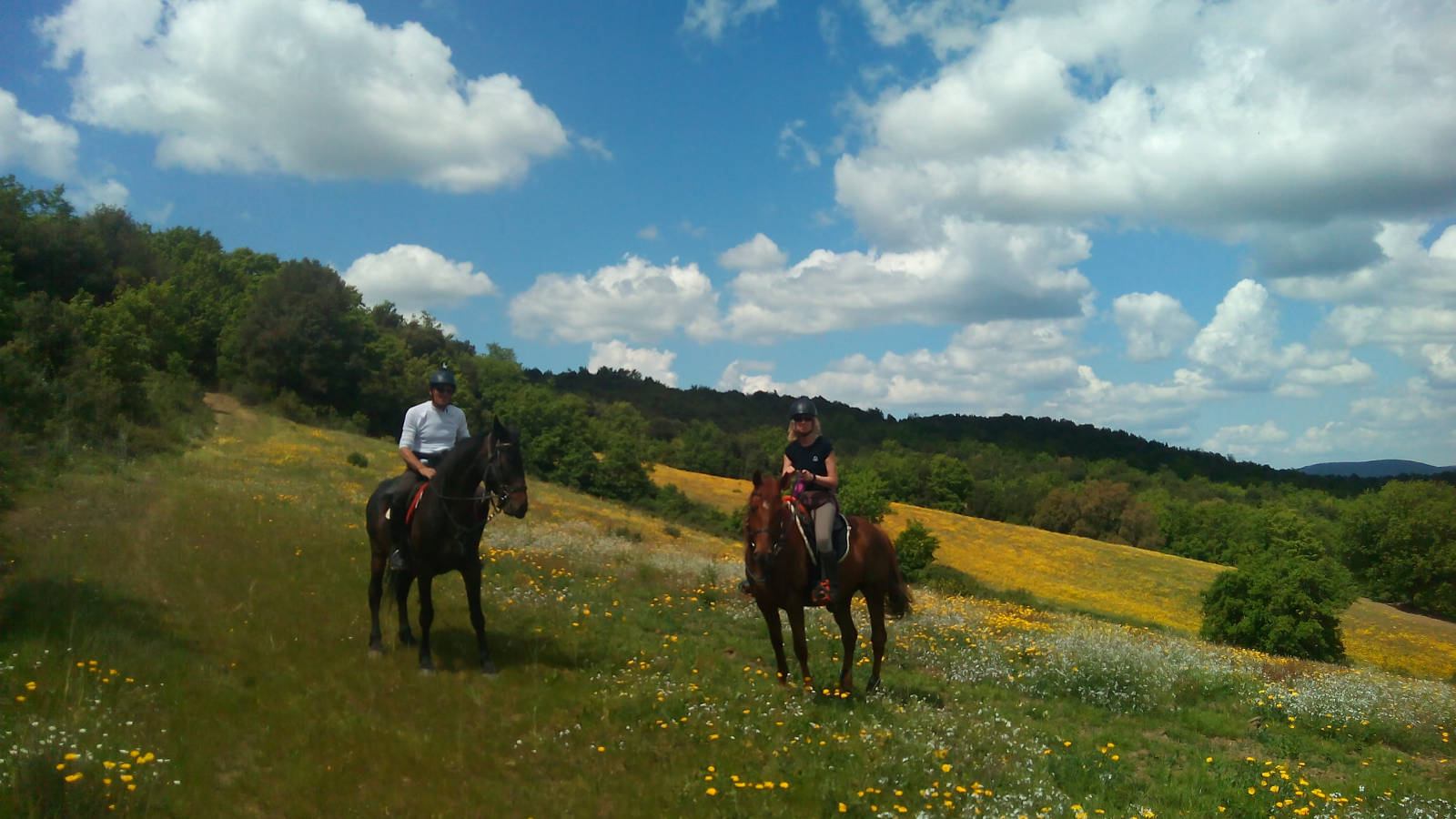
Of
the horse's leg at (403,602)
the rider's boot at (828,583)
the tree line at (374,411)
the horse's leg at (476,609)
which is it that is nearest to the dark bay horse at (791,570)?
the rider's boot at (828,583)

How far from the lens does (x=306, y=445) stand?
41.0 m

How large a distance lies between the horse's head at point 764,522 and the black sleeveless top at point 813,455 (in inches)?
21.9

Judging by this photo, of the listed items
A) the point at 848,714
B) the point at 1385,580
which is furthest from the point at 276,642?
the point at 1385,580

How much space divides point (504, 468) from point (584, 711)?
2733 mm

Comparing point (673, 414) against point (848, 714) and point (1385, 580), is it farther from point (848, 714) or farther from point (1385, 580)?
point (848, 714)

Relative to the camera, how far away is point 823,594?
9.02 meters

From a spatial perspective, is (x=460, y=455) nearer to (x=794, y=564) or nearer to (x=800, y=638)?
(x=794, y=564)

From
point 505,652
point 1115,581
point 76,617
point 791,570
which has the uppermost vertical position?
point 791,570

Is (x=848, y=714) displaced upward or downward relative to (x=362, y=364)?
downward

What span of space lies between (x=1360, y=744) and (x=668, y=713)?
7.94 metres

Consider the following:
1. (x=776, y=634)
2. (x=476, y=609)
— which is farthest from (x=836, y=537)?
(x=476, y=609)

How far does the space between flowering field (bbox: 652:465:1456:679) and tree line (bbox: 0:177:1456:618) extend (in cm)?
547

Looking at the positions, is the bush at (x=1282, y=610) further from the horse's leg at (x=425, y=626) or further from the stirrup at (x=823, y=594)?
the horse's leg at (x=425, y=626)

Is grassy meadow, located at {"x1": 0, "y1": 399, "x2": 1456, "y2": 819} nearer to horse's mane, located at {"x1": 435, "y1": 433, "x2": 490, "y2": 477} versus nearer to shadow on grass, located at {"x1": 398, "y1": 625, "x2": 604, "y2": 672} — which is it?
shadow on grass, located at {"x1": 398, "y1": 625, "x2": 604, "y2": 672}
